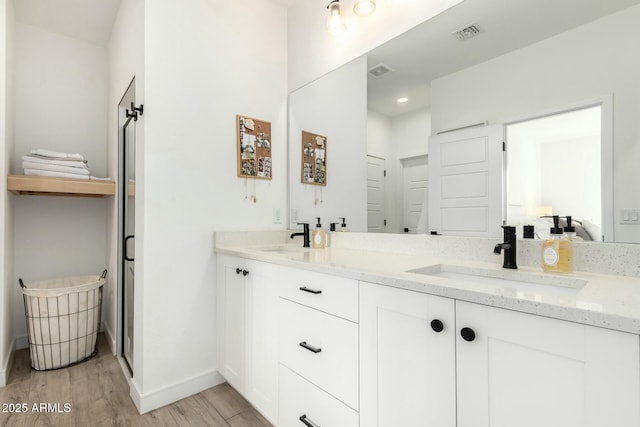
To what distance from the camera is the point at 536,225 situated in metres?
1.24

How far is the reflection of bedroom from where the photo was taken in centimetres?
110

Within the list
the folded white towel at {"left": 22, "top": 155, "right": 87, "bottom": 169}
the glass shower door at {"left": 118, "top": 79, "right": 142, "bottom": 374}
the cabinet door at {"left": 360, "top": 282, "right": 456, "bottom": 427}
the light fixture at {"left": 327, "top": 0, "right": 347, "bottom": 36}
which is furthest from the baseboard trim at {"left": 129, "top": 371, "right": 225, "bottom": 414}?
the light fixture at {"left": 327, "top": 0, "right": 347, "bottom": 36}

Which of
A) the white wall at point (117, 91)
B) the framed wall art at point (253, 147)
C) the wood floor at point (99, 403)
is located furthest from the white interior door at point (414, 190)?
the white wall at point (117, 91)

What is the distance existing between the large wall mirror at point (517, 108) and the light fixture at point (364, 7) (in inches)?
9.0

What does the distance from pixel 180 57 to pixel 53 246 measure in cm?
214

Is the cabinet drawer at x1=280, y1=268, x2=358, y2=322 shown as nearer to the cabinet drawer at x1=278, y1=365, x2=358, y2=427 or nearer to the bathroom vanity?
the bathroom vanity

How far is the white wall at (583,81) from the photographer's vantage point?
1.04m

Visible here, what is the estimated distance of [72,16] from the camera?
2553 mm

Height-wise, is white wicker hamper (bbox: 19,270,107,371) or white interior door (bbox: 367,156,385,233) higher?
white interior door (bbox: 367,156,385,233)

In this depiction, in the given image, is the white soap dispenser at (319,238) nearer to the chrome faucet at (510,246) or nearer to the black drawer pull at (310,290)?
the black drawer pull at (310,290)

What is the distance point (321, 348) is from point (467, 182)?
961 millimetres

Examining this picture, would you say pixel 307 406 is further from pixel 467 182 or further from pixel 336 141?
pixel 336 141

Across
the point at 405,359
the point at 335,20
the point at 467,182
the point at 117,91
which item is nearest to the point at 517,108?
the point at 467,182

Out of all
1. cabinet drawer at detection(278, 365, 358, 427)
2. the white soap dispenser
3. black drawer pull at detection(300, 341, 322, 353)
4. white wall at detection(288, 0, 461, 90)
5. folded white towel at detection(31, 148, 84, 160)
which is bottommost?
cabinet drawer at detection(278, 365, 358, 427)
